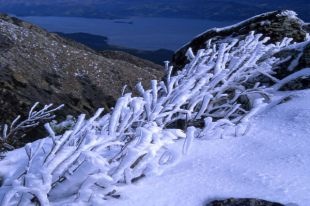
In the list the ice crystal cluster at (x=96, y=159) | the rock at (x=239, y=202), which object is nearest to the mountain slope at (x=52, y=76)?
Answer: the ice crystal cluster at (x=96, y=159)

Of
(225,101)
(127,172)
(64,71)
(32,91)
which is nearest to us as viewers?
(127,172)

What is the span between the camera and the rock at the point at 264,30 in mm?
8250

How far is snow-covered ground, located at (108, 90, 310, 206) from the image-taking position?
8.71 ft

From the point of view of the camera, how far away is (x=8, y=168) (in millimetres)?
3133

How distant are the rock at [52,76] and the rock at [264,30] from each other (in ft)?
16.9

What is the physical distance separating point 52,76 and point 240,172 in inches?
573

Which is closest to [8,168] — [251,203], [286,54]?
[251,203]

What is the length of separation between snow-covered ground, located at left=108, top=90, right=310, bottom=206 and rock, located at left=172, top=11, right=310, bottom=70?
4817 mm

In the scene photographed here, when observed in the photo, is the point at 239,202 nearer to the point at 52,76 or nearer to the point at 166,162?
the point at 166,162

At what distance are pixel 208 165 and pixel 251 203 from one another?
0.49 meters

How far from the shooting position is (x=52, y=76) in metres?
16.8

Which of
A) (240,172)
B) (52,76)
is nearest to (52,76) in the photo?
(52,76)

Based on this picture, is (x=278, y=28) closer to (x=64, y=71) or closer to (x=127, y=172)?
(x=127, y=172)

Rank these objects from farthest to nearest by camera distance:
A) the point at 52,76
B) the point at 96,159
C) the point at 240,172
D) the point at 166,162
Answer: the point at 52,76
the point at 166,162
the point at 240,172
the point at 96,159
